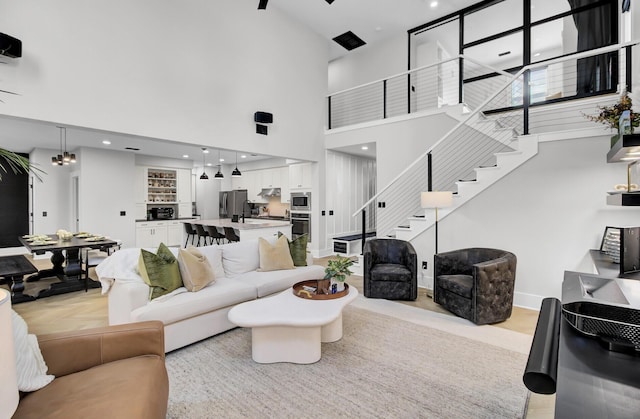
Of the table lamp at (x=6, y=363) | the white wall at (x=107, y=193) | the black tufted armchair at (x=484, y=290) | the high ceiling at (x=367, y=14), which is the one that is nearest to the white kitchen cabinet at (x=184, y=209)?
the white wall at (x=107, y=193)

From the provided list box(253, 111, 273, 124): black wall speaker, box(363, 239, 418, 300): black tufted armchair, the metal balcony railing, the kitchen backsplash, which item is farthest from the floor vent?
box(363, 239, 418, 300): black tufted armchair

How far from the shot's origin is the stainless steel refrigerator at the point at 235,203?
32.0ft

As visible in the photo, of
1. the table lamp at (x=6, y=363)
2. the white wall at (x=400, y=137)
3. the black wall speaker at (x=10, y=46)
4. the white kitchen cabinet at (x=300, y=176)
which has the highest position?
the black wall speaker at (x=10, y=46)

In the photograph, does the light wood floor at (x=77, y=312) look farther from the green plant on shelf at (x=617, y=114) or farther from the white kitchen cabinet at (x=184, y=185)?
the white kitchen cabinet at (x=184, y=185)

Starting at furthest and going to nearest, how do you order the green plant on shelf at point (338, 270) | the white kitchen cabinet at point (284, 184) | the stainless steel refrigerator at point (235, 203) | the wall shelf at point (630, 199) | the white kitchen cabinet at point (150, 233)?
the stainless steel refrigerator at point (235, 203)
the white kitchen cabinet at point (284, 184)
the white kitchen cabinet at point (150, 233)
the green plant on shelf at point (338, 270)
the wall shelf at point (630, 199)

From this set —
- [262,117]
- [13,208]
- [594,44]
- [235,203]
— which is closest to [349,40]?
[262,117]

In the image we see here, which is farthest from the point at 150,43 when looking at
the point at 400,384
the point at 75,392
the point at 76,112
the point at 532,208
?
the point at 532,208

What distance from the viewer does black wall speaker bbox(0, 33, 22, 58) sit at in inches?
126

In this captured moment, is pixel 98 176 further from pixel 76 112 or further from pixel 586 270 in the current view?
pixel 586 270

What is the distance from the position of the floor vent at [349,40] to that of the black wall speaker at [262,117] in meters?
2.94

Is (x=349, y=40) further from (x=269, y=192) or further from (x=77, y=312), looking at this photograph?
(x=77, y=312)

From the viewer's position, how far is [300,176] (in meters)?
7.68

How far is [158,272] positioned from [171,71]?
10.9ft

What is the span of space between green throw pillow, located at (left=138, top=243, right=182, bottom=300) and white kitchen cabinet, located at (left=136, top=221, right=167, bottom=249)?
5676mm
